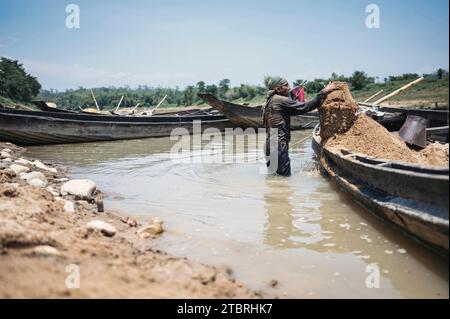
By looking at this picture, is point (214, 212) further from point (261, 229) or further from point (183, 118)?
point (183, 118)

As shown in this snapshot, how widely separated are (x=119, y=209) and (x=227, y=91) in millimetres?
38862

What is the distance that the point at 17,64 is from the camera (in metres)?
35.0

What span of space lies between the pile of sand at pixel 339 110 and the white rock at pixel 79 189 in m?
3.68

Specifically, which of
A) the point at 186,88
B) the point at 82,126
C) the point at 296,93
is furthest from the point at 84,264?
the point at 186,88

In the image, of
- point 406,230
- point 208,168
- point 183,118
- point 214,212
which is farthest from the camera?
point 183,118

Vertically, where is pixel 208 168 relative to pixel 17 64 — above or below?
below

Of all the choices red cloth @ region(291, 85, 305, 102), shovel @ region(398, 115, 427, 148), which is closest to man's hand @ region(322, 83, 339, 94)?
shovel @ region(398, 115, 427, 148)

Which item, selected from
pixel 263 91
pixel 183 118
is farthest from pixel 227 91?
pixel 183 118

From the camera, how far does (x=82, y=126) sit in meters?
12.5

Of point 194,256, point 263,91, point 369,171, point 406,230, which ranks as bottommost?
point 194,256

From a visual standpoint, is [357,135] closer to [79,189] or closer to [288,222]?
[288,222]

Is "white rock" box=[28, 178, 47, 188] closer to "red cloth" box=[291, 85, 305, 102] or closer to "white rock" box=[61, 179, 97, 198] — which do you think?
"white rock" box=[61, 179, 97, 198]

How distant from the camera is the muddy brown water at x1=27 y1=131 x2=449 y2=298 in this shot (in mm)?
2594

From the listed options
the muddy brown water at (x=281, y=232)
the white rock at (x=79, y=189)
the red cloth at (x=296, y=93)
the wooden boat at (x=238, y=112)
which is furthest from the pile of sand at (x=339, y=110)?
the wooden boat at (x=238, y=112)
